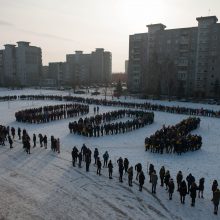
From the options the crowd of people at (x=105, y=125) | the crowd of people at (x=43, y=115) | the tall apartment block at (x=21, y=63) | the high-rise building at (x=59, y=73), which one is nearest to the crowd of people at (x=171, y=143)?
the crowd of people at (x=105, y=125)

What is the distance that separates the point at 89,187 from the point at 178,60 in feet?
209

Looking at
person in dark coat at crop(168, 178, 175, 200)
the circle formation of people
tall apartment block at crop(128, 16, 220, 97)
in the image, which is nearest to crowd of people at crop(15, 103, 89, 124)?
the circle formation of people

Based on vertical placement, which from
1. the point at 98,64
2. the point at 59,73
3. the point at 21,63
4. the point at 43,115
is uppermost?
the point at 98,64

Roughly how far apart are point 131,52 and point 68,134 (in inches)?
2389

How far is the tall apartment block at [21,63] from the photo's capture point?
125m

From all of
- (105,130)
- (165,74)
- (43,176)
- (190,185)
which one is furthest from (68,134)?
(165,74)

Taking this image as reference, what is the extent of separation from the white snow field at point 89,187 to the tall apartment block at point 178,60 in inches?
1873

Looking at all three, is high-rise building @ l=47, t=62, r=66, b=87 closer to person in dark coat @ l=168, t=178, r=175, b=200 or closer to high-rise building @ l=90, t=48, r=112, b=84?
high-rise building @ l=90, t=48, r=112, b=84

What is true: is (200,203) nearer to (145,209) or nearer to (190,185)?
(190,185)

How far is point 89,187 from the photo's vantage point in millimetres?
14984

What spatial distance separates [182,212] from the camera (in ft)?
40.5

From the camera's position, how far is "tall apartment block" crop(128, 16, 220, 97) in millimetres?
67875

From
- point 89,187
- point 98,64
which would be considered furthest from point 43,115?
point 98,64

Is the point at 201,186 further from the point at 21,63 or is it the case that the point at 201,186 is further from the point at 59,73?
the point at 59,73
